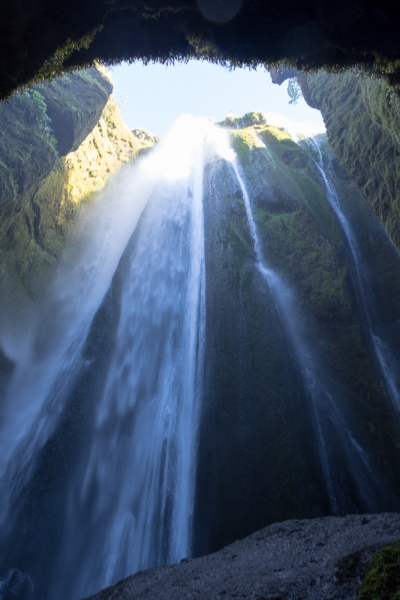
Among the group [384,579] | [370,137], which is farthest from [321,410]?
[370,137]

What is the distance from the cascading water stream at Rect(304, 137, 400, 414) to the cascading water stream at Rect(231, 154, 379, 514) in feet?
8.67

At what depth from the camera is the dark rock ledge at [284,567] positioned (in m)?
3.09

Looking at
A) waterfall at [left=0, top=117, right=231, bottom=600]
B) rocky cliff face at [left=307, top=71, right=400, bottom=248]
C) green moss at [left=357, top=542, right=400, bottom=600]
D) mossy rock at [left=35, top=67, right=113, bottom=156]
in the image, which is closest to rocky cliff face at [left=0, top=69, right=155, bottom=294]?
mossy rock at [left=35, top=67, right=113, bottom=156]

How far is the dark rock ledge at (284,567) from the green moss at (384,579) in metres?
0.49

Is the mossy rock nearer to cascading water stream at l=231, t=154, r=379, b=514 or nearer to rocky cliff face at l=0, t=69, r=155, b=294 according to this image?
rocky cliff face at l=0, t=69, r=155, b=294

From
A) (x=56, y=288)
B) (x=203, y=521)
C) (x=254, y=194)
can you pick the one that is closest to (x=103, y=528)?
(x=203, y=521)

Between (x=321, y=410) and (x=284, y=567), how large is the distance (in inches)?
279

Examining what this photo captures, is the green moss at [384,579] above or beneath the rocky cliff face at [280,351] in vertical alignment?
beneath

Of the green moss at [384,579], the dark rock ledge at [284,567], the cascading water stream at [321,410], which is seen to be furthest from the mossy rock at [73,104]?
the green moss at [384,579]

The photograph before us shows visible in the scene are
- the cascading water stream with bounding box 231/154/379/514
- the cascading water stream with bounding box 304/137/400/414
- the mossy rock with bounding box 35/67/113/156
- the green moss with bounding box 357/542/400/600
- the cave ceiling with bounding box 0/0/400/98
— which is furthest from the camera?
the mossy rock with bounding box 35/67/113/156

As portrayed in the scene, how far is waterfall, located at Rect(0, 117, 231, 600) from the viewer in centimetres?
898

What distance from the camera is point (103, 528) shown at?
9375 mm

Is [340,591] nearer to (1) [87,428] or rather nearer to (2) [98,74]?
(1) [87,428]

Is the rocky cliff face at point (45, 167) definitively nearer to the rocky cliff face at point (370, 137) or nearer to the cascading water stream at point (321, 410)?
the cascading water stream at point (321, 410)
